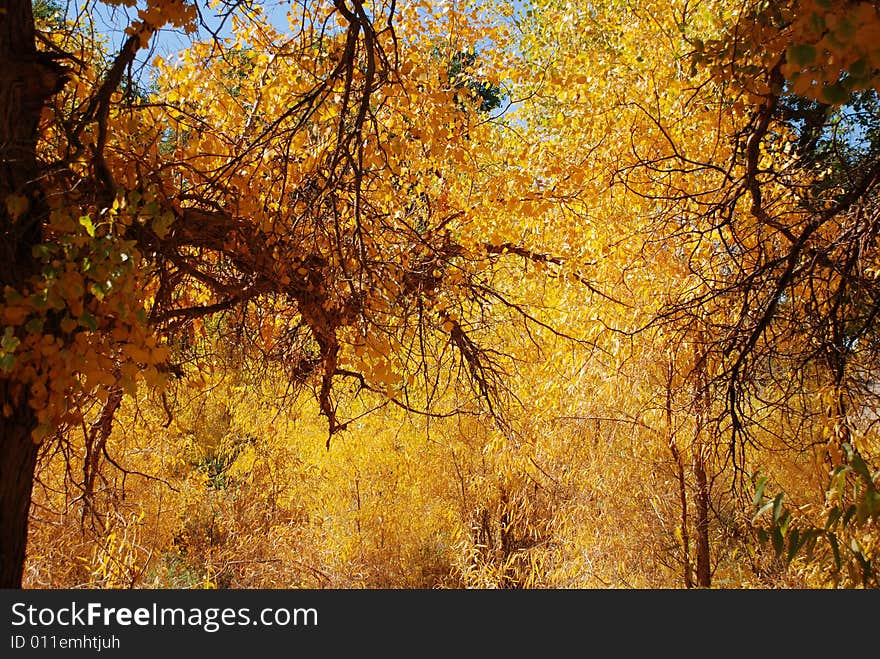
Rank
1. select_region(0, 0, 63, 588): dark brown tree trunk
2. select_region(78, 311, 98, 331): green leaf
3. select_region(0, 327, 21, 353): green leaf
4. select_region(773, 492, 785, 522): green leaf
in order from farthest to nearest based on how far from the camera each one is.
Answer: select_region(0, 0, 63, 588): dark brown tree trunk, select_region(78, 311, 98, 331): green leaf, select_region(0, 327, 21, 353): green leaf, select_region(773, 492, 785, 522): green leaf

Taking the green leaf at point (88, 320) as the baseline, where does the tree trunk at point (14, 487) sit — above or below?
below

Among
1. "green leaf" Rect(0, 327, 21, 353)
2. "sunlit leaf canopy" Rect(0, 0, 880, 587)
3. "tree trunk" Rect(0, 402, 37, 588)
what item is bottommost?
"tree trunk" Rect(0, 402, 37, 588)

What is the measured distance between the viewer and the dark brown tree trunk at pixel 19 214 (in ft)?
7.26

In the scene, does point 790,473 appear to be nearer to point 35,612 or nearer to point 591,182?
point 591,182

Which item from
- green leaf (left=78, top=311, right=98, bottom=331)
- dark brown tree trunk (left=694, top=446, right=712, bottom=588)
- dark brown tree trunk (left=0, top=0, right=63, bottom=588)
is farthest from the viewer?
dark brown tree trunk (left=694, top=446, right=712, bottom=588)

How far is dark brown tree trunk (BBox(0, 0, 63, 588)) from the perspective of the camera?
221 centimetres

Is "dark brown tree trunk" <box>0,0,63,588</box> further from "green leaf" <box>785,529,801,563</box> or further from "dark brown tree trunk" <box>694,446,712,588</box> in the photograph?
"dark brown tree trunk" <box>694,446,712,588</box>

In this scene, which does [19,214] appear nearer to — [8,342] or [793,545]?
[8,342]

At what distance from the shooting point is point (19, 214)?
2156mm

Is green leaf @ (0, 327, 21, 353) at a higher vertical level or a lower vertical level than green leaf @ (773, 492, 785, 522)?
higher

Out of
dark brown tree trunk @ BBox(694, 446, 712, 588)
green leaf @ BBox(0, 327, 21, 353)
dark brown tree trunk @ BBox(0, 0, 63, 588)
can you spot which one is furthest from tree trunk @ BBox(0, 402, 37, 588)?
dark brown tree trunk @ BBox(694, 446, 712, 588)

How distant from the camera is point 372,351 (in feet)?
9.73

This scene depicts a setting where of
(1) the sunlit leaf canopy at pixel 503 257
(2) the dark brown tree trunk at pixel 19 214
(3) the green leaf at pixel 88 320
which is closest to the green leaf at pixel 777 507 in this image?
(1) the sunlit leaf canopy at pixel 503 257

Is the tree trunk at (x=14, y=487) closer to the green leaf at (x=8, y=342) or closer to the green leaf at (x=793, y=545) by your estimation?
the green leaf at (x=8, y=342)
